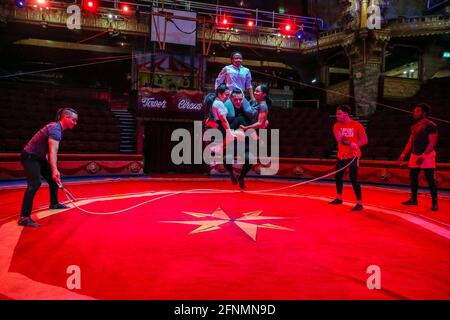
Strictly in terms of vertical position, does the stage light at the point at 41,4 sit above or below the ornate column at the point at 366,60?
above

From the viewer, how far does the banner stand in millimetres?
12531

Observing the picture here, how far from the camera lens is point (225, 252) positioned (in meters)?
3.56

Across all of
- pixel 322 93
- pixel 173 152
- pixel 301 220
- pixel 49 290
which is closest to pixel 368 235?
pixel 301 220

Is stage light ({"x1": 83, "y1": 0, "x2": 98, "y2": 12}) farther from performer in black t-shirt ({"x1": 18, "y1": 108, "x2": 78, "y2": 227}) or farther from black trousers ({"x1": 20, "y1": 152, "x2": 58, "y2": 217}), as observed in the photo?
black trousers ({"x1": 20, "y1": 152, "x2": 58, "y2": 217})

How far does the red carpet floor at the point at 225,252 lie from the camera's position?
2617 millimetres

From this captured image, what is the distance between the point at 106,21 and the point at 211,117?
14540 mm

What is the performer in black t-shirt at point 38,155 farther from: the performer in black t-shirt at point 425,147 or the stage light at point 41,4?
the stage light at point 41,4

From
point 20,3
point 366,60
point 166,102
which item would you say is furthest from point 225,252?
point 20,3

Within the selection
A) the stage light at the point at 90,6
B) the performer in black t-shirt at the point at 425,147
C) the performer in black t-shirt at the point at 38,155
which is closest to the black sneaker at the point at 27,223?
the performer in black t-shirt at the point at 38,155

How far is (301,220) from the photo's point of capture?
531cm

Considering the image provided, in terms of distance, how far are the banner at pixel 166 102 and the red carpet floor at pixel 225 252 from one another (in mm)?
6814

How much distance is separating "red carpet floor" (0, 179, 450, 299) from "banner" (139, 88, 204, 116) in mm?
6814

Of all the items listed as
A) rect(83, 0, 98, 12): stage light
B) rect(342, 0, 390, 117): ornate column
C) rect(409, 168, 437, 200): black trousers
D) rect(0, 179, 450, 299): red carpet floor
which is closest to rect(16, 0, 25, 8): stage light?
rect(83, 0, 98, 12): stage light

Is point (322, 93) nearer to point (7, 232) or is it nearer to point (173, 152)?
point (173, 152)
